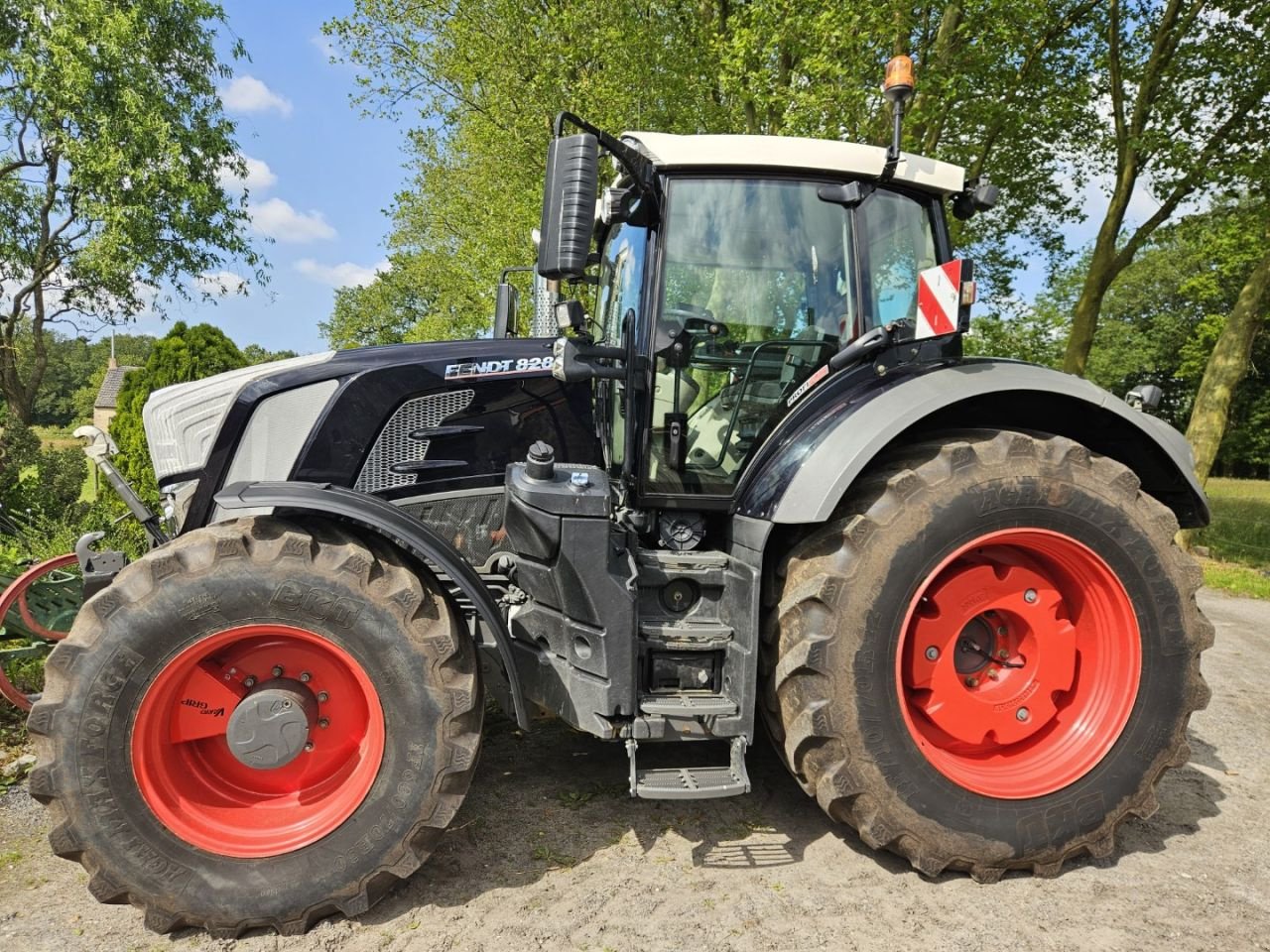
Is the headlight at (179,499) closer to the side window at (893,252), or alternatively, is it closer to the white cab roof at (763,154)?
the white cab roof at (763,154)

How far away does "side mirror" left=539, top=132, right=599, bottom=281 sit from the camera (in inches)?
87.1

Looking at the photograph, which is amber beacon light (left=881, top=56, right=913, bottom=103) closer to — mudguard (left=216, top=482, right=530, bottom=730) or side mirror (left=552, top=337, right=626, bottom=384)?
side mirror (left=552, top=337, right=626, bottom=384)

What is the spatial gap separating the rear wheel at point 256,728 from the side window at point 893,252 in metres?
1.99

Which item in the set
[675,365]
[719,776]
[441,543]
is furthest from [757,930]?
[675,365]

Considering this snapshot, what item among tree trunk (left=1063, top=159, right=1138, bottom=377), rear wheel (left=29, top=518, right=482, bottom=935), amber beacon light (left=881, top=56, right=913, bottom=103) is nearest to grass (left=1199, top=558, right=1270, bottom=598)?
tree trunk (left=1063, top=159, right=1138, bottom=377)

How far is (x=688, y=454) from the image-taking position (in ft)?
9.49

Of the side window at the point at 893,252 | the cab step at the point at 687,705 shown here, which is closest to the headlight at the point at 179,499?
the cab step at the point at 687,705

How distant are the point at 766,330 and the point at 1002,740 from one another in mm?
1729

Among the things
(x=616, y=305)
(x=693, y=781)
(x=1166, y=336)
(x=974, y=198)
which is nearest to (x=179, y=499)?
(x=616, y=305)

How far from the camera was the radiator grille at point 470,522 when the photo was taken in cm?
305

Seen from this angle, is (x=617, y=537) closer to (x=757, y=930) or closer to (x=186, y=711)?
(x=757, y=930)

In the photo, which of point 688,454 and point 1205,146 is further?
point 1205,146

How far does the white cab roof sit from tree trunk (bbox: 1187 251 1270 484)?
32.1 ft

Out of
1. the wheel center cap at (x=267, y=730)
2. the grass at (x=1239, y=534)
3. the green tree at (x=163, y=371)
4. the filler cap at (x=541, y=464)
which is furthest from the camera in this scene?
the grass at (x=1239, y=534)
